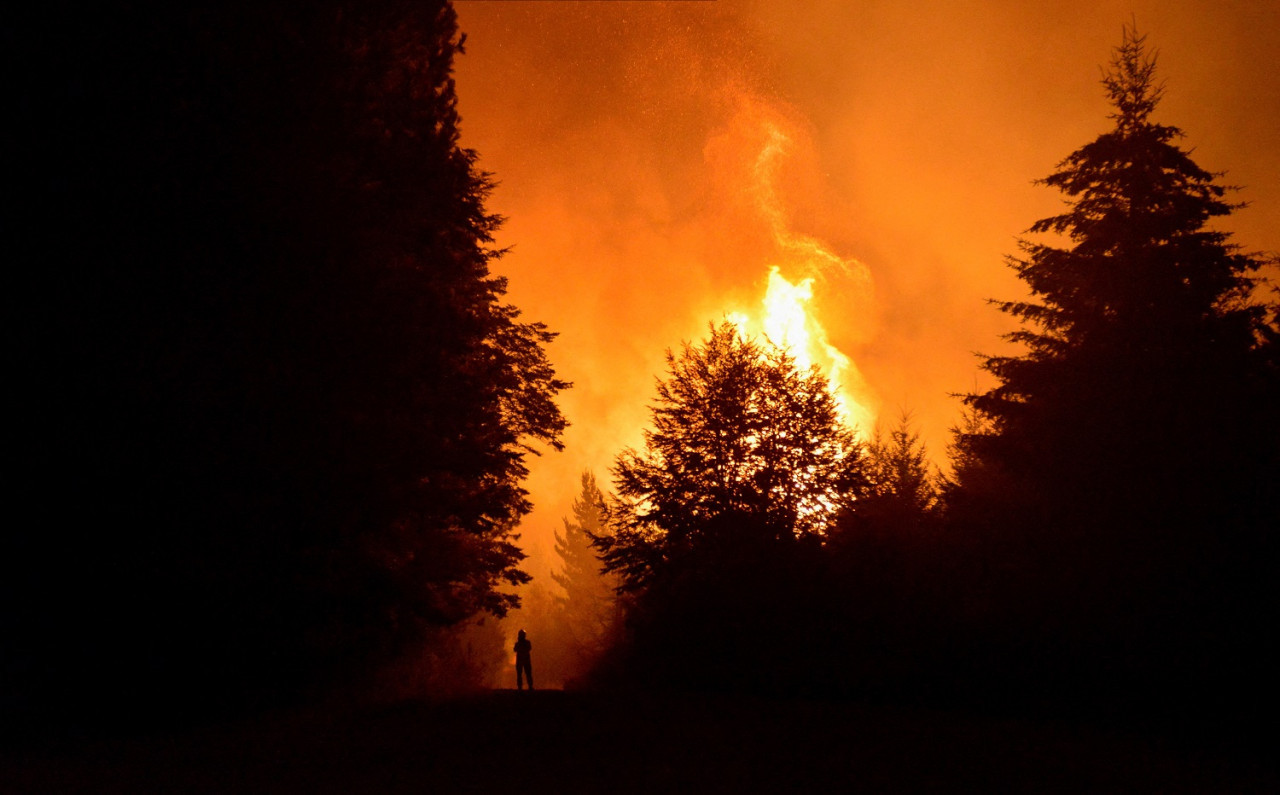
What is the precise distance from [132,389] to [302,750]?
18.4 ft

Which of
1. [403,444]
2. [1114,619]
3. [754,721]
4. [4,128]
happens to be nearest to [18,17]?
A: [4,128]

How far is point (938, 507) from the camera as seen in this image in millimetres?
18516

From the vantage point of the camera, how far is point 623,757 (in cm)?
805

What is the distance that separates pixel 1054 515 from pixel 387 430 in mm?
13788

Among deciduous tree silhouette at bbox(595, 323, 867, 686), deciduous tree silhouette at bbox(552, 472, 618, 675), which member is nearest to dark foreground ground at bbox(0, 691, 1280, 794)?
deciduous tree silhouette at bbox(595, 323, 867, 686)

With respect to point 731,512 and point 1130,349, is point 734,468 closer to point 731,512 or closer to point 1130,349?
point 731,512

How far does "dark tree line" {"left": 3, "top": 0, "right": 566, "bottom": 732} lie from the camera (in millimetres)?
9555

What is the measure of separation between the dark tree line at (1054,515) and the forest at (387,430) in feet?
0.26

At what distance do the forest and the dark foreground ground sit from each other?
1678 millimetres

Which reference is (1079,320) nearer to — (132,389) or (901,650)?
(901,650)

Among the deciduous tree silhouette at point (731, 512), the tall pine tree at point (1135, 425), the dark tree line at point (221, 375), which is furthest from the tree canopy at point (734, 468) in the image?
the dark tree line at point (221, 375)

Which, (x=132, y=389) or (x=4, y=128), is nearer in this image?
(x=132, y=389)

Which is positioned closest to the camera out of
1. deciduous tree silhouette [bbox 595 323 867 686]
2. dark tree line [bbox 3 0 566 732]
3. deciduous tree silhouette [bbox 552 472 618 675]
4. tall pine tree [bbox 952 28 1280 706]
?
dark tree line [bbox 3 0 566 732]

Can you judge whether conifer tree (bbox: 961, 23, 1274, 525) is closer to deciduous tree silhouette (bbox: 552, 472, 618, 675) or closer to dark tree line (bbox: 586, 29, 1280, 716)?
dark tree line (bbox: 586, 29, 1280, 716)
